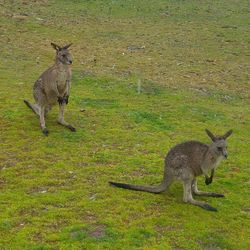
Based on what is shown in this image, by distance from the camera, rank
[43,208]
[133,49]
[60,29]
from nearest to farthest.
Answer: [43,208] → [133,49] → [60,29]

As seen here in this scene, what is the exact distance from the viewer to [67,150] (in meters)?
7.85

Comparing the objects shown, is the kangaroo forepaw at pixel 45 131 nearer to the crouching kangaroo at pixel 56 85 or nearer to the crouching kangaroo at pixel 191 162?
the crouching kangaroo at pixel 56 85

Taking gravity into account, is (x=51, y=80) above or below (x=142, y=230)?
above

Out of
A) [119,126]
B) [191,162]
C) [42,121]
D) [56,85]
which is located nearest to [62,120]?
[42,121]

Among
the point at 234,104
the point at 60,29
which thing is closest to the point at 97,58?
the point at 60,29

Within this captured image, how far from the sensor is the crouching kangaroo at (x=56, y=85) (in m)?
8.51

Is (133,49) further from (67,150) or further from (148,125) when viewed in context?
(67,150)

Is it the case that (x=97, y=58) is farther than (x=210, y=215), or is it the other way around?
(x=97, y=58)

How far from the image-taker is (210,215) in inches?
239

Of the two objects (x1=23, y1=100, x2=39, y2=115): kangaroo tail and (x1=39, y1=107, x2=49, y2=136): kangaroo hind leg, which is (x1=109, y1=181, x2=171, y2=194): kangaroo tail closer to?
(x1=39, y1=107, x2=49, y2=136): kangaroo hind leg

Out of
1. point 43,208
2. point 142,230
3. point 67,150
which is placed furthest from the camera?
point 67,150

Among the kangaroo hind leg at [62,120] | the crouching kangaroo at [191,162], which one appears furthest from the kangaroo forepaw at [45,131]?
the crouching kangaroo at [191,162]

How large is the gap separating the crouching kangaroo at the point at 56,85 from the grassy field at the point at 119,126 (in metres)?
0.40

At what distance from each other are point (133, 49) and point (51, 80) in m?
7.15
